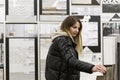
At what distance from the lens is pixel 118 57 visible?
166 cm

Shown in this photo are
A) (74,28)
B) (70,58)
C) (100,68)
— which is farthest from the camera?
(74,28)

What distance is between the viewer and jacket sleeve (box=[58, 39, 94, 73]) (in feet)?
6.86

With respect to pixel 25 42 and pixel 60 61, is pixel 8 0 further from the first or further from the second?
pixel 60 61

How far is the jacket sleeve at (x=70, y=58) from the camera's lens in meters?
2.09

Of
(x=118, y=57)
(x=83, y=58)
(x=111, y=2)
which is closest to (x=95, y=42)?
(x=83, y=58)

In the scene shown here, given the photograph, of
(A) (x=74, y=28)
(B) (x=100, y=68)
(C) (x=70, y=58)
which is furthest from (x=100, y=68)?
(A) (x=74, y=28)

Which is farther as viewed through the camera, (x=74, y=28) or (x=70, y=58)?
(x=74, y=28)

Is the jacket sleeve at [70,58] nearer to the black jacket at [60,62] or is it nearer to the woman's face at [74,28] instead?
the black jacket at [60,62]

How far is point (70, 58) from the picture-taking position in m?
2.20

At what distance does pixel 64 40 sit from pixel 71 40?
86 mm

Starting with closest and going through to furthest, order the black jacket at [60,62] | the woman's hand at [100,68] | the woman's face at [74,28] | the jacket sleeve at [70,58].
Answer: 1. the woman's hand at [100,68]
2. the jacket sleeve at [70,58]
3. the black jacket at [60,62]
4. the woman's face at [74,28]

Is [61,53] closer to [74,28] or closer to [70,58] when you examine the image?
[70,58]

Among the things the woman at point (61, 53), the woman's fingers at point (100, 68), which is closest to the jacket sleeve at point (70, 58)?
the woman at point (61, 53)

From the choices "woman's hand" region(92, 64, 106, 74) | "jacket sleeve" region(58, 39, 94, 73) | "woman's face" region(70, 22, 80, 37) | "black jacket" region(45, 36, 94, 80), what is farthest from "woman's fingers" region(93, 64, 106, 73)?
"woman's face" region(70, 22, 80, 37)
